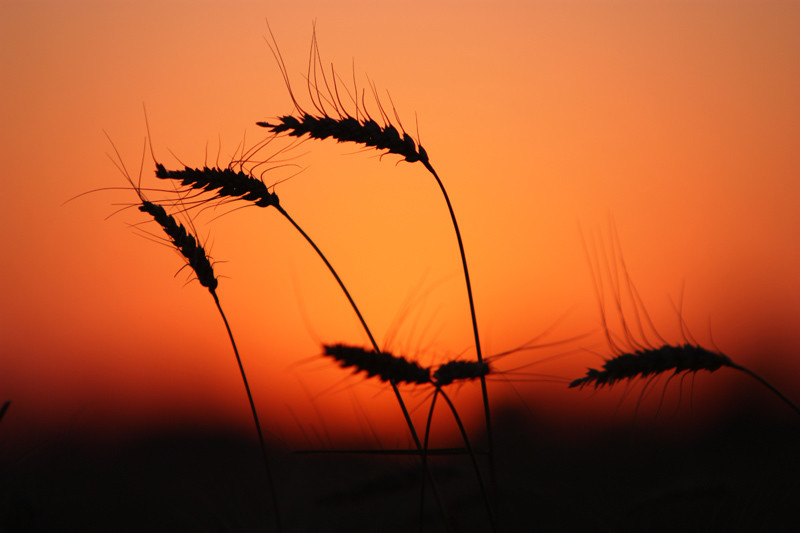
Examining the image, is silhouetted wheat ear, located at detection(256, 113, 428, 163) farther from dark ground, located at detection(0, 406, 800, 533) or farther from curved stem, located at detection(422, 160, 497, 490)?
dark ground, located at detection(0, 406, 800, 533)

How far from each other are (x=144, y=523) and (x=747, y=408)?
981cm

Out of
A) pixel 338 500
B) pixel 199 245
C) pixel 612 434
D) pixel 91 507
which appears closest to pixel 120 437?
pixel 91 507

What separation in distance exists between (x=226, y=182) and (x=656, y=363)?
2.12 meters

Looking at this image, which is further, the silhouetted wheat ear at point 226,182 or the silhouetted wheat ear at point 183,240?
the silhouetted wheat ear at point 183,240

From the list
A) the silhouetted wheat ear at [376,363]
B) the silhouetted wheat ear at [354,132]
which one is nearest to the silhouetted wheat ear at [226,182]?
the silhouetted wheat ear at [354,132]

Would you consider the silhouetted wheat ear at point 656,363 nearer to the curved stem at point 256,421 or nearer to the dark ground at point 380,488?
the dark ground at point 380,488

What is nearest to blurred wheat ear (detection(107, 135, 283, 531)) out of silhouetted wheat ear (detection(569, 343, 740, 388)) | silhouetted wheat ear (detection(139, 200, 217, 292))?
silhouetted wheat ear (detection(139, 200, 217, 292))

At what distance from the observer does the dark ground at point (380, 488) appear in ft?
12.3

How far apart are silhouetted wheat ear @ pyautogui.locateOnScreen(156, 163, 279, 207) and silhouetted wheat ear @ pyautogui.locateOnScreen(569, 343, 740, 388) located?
1.66 m

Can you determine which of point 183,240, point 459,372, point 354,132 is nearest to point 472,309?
point 459,372

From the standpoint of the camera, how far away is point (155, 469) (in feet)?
15.3

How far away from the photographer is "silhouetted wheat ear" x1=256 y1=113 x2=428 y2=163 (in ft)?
9.82

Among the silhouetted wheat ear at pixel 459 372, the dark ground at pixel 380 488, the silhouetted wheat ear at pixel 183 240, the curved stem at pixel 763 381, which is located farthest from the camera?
the dark ground at pixel 380 488

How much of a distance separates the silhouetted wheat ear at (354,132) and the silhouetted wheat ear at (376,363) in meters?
0.96
